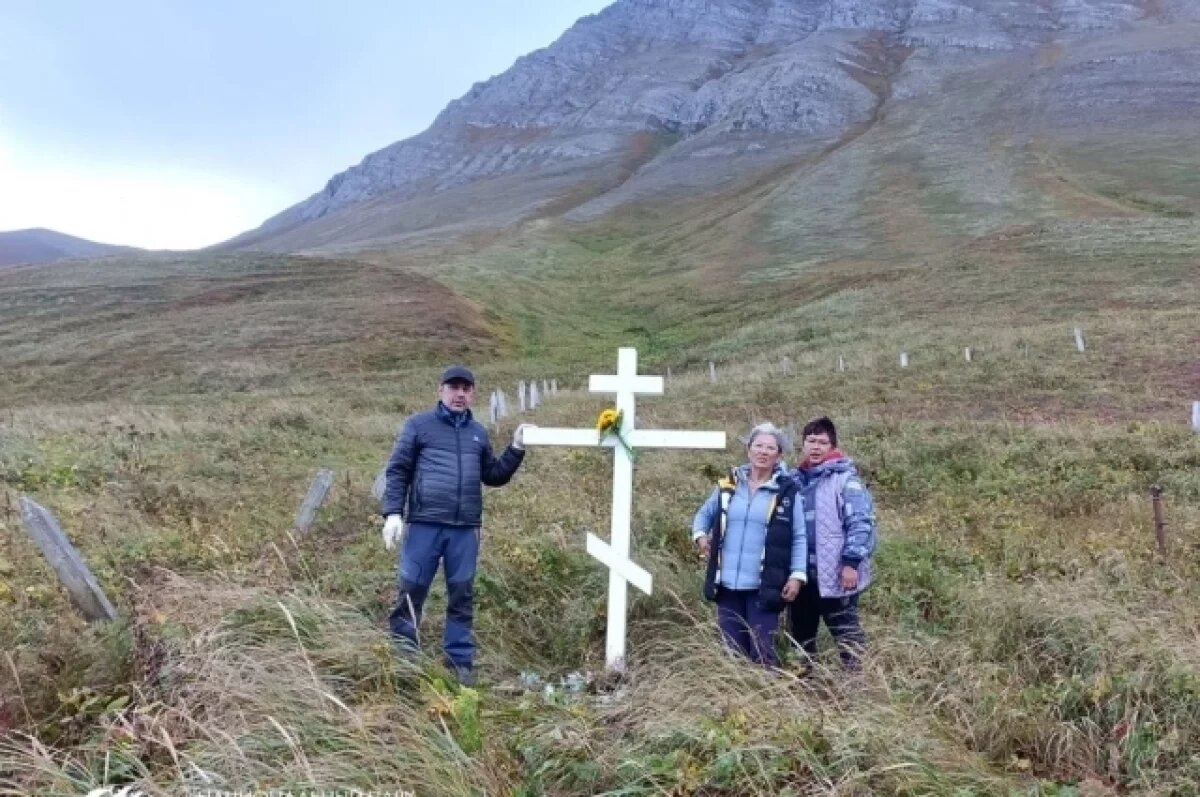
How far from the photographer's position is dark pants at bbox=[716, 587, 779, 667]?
4977 millimetres

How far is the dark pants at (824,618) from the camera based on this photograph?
518cm

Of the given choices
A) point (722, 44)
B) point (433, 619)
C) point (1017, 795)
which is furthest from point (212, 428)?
point (722, 44)

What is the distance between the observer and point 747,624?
5051mm

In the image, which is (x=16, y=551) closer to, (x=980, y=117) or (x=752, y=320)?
(x=752, y=320)

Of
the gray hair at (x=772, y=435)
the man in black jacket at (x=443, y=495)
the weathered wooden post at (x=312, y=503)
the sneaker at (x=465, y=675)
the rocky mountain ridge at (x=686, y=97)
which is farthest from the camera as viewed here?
the rocky mountain ridge at (x=686, y=97)

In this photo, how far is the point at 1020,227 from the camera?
49.4 metres

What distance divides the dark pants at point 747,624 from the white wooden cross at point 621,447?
18.4 inches

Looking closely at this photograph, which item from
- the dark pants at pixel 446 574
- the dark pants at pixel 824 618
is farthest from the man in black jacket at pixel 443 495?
the dark pants at pixel 824 618

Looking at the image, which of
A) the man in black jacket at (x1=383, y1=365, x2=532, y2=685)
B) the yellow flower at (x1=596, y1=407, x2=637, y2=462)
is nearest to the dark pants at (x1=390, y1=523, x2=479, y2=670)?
the man in black jacket at (x1=383, y1=365, x2=532, y2=685)

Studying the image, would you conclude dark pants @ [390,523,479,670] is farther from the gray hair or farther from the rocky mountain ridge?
the rocky mountain ridge

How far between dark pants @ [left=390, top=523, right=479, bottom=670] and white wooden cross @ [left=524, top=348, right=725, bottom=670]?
30.6 inches

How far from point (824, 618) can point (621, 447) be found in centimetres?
157

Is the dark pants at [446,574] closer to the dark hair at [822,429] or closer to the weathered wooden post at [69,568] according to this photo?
the weathered wooden post at [69,568]

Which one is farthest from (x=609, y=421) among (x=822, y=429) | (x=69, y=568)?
(x=69, y=568)
